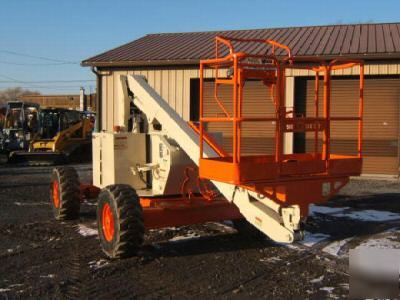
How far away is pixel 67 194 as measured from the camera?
905 centimetres

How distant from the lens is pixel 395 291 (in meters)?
4.64

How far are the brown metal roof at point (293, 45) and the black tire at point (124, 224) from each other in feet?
35.0

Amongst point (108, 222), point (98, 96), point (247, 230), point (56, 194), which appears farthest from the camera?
point (98, 96)

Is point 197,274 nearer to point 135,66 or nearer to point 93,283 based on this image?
point 93,283

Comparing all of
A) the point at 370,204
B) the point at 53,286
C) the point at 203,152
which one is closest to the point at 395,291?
the point at 203,152

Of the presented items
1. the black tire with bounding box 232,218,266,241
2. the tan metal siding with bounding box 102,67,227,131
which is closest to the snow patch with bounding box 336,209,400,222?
the black tire with bounding box 232,218,266,241

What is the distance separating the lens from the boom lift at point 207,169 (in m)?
5.70

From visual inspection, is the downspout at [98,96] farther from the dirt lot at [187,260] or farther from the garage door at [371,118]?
the dirt lot at [187,260]

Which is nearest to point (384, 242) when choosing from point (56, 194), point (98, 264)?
point (98, 264)

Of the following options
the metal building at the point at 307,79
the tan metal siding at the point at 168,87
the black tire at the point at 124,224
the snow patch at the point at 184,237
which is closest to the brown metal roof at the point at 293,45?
the metal building at the point at 307,79

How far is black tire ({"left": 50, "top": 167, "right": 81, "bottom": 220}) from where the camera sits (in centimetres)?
905

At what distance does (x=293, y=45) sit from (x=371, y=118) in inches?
141

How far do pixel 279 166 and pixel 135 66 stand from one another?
1308 cm

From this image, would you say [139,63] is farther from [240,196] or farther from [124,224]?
[240,196]
